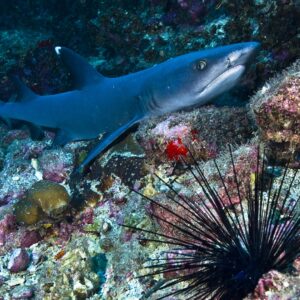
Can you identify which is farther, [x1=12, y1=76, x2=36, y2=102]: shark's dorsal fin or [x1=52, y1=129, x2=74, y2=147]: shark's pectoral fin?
[x1=12, y1=76, x2=36, y2=102]: shark's dorsal fin

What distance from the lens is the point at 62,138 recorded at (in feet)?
18.9

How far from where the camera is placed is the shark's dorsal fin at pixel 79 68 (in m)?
5.08

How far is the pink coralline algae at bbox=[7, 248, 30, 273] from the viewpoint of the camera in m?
3.89

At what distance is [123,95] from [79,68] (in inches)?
34.4

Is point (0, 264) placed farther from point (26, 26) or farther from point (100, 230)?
point (26, 26)

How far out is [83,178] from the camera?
185 inches

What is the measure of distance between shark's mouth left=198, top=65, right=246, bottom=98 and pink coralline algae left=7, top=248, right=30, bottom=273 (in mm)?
2731

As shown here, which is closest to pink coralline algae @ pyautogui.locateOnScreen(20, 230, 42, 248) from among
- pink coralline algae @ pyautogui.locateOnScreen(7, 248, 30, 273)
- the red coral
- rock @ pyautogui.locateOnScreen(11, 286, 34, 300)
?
pink coralline algae @ pyautogui.locateOnScreen(7, 248, 30, 273)

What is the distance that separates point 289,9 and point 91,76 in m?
3.18

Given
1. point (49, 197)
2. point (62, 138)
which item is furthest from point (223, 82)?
point (62, 138)

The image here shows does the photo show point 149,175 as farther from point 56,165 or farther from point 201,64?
point 56,165

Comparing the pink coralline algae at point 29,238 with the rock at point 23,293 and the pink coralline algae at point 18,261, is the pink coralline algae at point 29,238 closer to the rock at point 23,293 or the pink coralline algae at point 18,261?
the pink coralline algae at point 18,261

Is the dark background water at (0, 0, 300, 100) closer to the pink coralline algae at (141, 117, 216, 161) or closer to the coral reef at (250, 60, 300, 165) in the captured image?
the pink coralline algae at (141, 117, 216, 161)

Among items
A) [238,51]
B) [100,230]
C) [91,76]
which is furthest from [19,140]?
[238,51]
